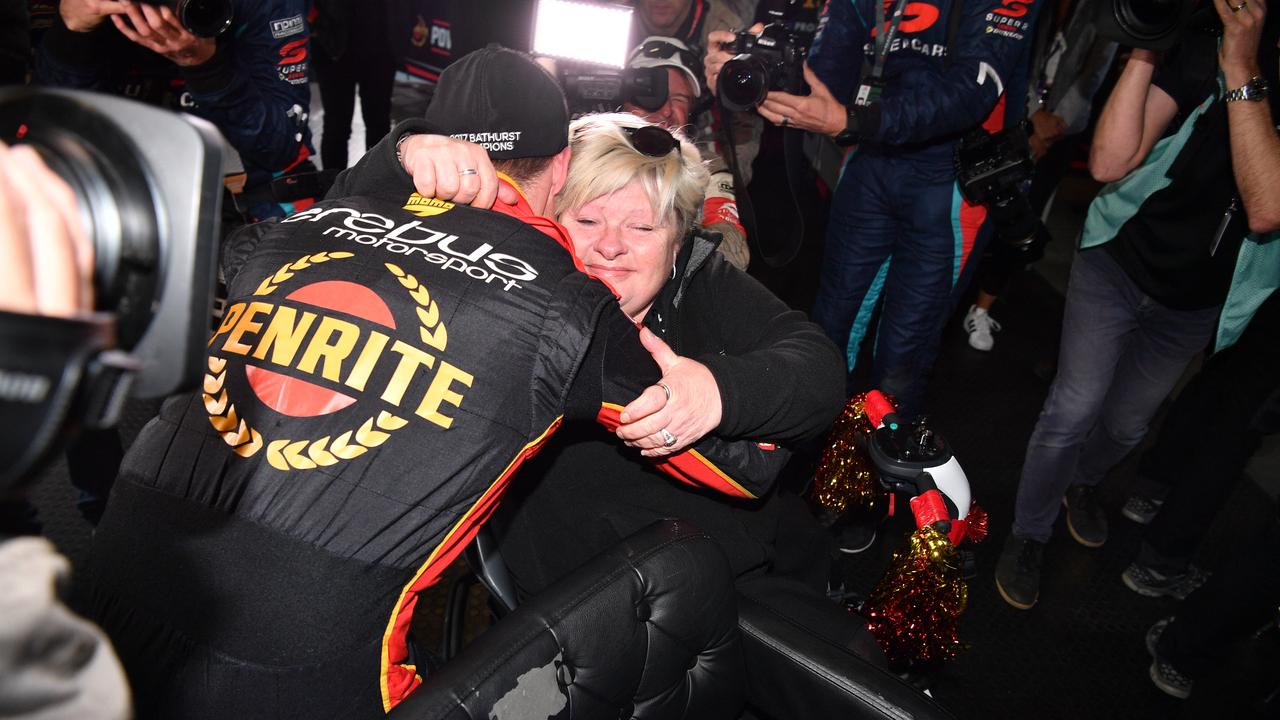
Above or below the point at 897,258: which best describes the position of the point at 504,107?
above

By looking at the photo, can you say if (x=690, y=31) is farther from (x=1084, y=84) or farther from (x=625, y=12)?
(x=1084, y=84)

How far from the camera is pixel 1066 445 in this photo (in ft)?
6.91

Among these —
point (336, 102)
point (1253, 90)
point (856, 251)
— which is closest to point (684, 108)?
point (856, 251)

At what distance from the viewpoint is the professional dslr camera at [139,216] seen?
0.51 m

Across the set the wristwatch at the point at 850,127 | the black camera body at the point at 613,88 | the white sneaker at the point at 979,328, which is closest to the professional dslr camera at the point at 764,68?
the wristwatch at the point at 850,127

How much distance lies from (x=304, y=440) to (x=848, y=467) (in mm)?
1150

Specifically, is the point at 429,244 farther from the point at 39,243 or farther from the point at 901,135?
the point at 901,135

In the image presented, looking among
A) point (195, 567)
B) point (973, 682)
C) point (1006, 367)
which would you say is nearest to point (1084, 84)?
point (1006, 367)

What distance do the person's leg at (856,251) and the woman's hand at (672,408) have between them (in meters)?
1.18

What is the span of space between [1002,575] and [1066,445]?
0.43 m

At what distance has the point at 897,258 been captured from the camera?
240 cm

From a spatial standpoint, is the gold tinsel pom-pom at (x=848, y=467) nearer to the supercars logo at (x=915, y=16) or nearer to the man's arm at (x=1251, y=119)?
the man's arm at (x=1251, y=119)

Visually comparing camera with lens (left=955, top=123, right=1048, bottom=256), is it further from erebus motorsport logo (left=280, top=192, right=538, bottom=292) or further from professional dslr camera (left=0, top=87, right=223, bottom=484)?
professional dslr camera (left=0, top=87, right=223, bottom=484)

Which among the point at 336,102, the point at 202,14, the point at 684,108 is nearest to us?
the point at 202,14
